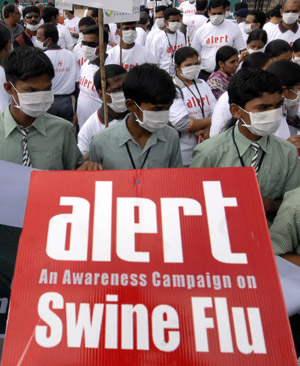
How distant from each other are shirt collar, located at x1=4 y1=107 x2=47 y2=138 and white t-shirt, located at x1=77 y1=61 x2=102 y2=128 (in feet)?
7.35

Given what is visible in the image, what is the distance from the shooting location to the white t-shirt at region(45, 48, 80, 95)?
16.7ft

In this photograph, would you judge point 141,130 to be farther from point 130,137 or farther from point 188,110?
point 188,110

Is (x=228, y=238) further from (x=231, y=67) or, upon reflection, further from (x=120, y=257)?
(x=231, y=67)

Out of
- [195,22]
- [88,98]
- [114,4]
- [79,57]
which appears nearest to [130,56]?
[79,57]

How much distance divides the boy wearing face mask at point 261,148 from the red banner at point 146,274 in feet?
3.19

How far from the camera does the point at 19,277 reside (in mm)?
1167

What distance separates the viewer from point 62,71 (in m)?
5.10

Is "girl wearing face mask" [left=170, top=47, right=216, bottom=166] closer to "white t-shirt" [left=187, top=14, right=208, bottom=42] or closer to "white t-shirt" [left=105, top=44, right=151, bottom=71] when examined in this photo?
"white t-shirt" [left=105, top=44, right=151, bottom=71]

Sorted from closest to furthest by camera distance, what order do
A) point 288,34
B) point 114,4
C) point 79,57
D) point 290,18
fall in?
point 114,4 < point 79,57 < point 290,18 < point 288,34

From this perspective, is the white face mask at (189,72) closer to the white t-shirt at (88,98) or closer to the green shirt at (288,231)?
the white t-shirt at (88,98)

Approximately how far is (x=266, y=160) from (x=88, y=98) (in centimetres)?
277

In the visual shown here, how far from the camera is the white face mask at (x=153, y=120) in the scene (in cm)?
236

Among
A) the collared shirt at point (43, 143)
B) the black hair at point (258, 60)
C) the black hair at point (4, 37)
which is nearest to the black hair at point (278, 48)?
the black hair at point (258, 60)

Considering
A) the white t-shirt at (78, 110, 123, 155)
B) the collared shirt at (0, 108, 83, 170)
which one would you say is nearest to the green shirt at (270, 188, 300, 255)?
the collared shirt at (0, 108, 83, 170)
